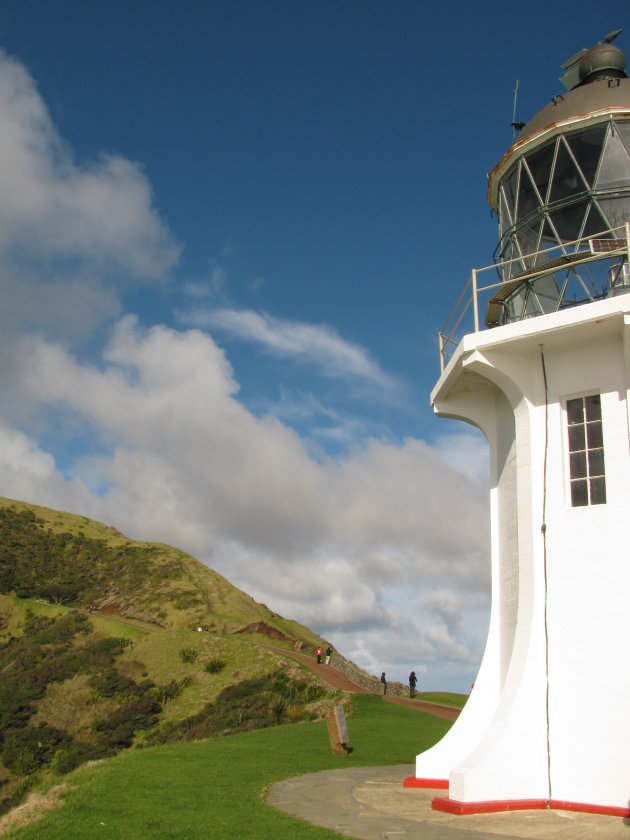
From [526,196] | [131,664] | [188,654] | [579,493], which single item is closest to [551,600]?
[579,493]

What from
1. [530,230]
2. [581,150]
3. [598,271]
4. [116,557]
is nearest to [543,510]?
[598,271]

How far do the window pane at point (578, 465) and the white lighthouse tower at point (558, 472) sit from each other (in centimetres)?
2

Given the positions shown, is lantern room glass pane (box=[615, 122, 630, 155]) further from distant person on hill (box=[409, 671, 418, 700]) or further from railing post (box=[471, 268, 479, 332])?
distant person on hill (box=[409, 671, 418, 700])

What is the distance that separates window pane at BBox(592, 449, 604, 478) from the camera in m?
9.98

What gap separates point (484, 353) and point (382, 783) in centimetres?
664

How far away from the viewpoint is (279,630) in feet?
142

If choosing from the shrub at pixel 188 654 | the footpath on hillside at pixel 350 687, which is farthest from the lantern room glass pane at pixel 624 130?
the shrub at pixel 188 654

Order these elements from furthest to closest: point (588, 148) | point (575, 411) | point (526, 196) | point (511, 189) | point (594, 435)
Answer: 1. point (511, 189)
2. point (526, 196)
3. point (588, 148)
4. point (575, 411)
5. point (594, 435)

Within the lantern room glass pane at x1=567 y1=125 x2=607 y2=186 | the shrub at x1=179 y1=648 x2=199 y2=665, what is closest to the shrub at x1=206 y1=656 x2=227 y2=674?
the shrub at x1=179 y1=648 x2=199 y2=665

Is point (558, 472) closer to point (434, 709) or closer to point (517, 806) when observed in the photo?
point (517, 806)

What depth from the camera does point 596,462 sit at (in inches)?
395

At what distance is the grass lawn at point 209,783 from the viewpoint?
787cm

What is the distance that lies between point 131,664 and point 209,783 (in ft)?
78.9

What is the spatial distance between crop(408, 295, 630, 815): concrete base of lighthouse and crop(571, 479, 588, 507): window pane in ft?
0.31
